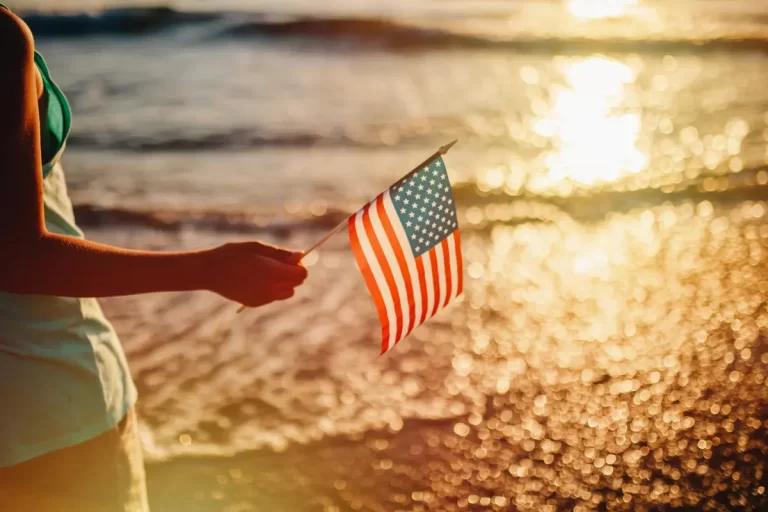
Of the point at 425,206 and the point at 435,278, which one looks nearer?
the point at 425,206

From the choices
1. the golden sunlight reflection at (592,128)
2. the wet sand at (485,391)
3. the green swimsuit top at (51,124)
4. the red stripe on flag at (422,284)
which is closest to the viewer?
the green swimsuit top at (51,124)

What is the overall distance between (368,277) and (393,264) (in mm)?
72

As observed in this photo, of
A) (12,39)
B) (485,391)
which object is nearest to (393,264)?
(12,39)

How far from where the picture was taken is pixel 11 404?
1.43 meters

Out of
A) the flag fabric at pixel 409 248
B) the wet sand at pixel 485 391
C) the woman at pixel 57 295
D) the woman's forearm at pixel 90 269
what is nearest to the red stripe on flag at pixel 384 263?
the flag fabric at pixel 409 248

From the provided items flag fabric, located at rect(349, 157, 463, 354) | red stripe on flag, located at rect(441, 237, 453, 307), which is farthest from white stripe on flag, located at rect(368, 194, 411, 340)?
red stripe on flag, located at rect(441, 237, 453, 307)

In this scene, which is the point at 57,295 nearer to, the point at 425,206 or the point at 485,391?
the point at 425,206

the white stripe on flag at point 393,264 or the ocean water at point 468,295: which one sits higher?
the white stripe on flag at point 393,264

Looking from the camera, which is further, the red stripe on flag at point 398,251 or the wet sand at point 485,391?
the wet sand at point 485,391

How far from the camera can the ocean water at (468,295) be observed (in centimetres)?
323

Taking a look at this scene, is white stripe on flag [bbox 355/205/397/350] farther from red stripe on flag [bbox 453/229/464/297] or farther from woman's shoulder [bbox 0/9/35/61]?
woman's shoulder [bbox 0/9/35/61]

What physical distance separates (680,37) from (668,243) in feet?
42.8

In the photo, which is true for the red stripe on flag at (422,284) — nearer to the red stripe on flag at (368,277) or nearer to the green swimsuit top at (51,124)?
the red stripe on flag at (368,277)

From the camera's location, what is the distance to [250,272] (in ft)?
4.83
